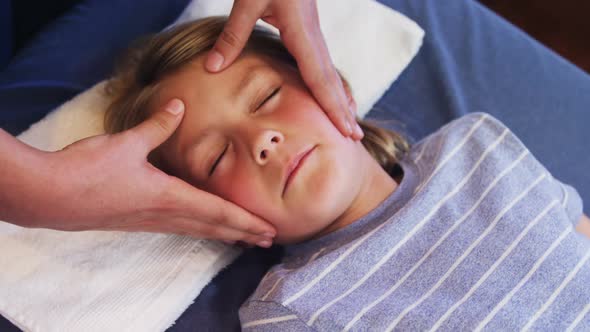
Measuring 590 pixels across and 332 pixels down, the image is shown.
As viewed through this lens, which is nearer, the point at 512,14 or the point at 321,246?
the point at 321,246

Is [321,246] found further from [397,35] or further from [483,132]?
[397,35]

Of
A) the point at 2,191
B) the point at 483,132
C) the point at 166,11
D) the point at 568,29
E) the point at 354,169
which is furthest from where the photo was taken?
the point at 568,29

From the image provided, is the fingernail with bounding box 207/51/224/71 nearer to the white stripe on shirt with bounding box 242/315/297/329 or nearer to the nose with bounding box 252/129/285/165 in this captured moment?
the nose with bounding box 252/129/285/165

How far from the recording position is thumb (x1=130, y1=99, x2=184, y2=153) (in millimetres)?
867

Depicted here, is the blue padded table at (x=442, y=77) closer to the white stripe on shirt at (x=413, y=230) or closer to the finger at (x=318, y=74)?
the white stripe on shirt at (x=413, y=230)

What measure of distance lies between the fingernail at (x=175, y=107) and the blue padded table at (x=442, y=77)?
390 mm

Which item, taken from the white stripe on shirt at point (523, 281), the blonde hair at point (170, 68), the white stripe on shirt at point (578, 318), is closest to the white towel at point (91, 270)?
the blonde hair at point (170, 68)

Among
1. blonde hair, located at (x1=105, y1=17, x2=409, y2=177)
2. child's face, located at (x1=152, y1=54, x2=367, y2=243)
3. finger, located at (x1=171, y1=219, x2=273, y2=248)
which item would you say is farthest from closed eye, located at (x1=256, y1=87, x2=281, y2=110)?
finger, located at (x1=171, y1=219, x2=273, y2=248)

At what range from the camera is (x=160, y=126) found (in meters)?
0.90

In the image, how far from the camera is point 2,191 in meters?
0.75

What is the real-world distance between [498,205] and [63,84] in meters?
0.97

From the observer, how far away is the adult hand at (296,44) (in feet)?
3.24

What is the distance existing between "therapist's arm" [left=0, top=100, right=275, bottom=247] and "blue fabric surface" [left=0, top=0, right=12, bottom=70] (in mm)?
646

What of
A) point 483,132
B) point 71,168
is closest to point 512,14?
point 483,132
